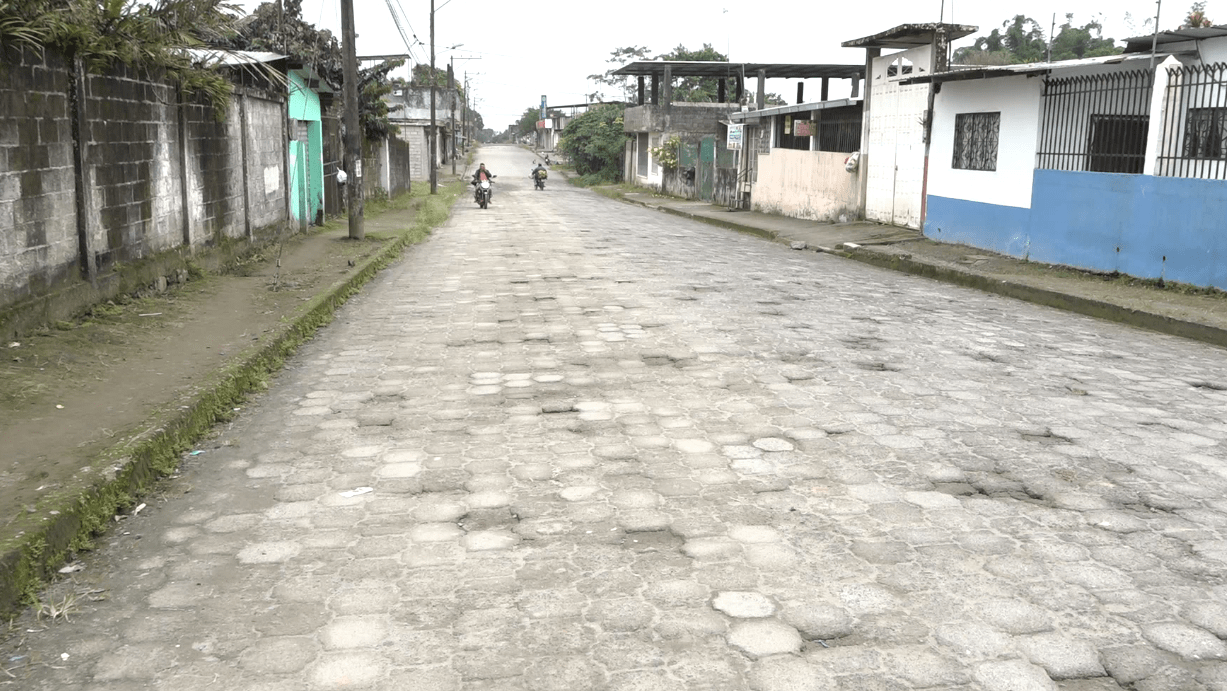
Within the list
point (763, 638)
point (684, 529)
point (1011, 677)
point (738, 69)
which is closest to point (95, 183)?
point (684, 529)

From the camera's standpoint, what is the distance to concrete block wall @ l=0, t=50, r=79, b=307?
7.14m

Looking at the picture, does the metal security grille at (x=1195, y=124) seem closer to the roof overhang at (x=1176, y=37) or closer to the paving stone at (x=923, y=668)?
the roof overhang at (x=1176, y=37)

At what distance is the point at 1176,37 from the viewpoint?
39.4 ft

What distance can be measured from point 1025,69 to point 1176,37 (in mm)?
2754

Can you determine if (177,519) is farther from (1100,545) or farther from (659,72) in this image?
(659,72)

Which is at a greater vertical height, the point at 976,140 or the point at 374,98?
the point at 374,98

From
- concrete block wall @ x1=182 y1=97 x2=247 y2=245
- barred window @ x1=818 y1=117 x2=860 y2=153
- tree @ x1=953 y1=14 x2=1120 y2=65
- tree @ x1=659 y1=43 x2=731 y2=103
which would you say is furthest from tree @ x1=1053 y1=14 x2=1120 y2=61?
concrete block wall @ x1=182 y1=97 x2=247 y2=245

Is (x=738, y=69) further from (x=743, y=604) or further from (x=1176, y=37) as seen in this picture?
(x=743, y=604)

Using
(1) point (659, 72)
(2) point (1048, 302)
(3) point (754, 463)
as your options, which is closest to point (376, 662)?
(3) point (754, 463)

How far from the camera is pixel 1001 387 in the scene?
7.08 meters

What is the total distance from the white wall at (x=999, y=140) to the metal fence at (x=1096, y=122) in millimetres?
294

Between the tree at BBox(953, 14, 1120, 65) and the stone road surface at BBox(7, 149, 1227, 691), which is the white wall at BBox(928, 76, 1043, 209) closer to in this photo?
the stone road surface at BBox(7, 149, 1227, 691)

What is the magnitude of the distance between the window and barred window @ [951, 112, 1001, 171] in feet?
7.61

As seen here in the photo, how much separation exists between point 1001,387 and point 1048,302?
5.54 m
